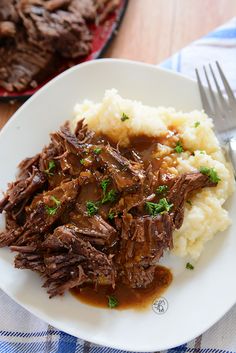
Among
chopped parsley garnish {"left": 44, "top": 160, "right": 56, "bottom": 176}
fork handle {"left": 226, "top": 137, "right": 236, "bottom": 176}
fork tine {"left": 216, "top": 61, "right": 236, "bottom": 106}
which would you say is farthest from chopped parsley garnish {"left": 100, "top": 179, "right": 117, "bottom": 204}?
fork tine {"left": 216, "top": 61, "right": 236, "bottom": 106}

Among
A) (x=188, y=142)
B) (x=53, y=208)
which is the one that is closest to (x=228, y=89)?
(x=188, y=142)

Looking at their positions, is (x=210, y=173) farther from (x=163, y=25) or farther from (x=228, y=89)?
(x=163, y=25)

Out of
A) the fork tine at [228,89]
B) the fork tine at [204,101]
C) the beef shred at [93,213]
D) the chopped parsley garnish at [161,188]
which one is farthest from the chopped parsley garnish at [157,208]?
the fork tine at [228,89]

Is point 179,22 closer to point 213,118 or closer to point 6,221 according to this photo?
point 213,118

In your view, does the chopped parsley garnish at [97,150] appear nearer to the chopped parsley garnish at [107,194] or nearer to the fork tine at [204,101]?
the chopped parsley garnish at [107,194]

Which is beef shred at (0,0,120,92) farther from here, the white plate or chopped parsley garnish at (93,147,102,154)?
chopped parsley garnish at (93,147,102,154)

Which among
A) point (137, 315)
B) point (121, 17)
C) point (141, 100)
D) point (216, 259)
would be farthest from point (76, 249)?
point (121, 17)

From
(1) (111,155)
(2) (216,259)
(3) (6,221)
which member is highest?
(1) (111,155)
